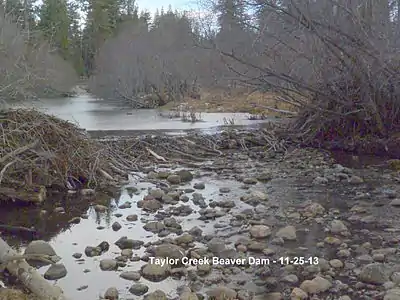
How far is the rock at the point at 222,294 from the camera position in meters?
4.19

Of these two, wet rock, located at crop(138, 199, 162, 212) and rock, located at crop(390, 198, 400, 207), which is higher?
rock, located at crop(390, 198, 400, 207)

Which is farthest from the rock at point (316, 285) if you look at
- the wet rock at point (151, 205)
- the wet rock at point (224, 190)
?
the wet rock at point (224, 190)

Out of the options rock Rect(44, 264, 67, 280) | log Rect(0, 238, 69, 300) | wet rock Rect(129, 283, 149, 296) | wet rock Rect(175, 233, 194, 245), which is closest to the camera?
log Rect(0, 238, 69, 300)

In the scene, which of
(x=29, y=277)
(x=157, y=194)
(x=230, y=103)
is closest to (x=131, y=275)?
(x=29, y=277)

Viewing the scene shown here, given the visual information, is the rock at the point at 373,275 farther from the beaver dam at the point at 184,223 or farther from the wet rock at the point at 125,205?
the wet rock at the point at 125,205

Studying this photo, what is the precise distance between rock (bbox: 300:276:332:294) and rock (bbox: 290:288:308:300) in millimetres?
66

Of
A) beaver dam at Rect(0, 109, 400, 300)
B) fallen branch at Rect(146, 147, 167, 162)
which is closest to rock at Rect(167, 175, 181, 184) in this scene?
beaver dam at Rect(0, 109, 400, 300)

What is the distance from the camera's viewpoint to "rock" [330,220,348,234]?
598 cm

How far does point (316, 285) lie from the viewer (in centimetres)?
434

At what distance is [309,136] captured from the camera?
1419cm

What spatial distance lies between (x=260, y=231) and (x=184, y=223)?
104 centimetres

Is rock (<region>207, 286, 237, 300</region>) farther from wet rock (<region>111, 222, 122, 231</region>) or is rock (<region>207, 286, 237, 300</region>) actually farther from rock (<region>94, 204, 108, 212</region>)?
rock (<region>94, 204, 108, 212</region>)

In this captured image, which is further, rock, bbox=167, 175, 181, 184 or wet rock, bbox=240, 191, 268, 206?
rock, bbox=167, 175, 181, 184

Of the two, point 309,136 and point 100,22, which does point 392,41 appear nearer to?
point 309,136
